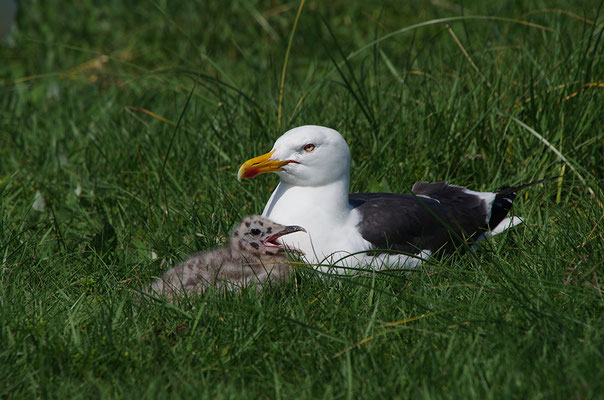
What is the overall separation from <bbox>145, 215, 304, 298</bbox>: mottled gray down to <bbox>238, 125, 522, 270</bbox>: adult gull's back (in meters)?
0.14

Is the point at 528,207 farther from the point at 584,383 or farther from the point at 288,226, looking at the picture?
the point at 584,383

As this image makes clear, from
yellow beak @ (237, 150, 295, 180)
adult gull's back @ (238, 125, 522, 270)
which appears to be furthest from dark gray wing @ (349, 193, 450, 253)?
yellow beak @ (237, 150, 295, 180)

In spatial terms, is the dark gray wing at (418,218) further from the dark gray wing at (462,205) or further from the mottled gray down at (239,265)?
the mottled gray down at (239,265)

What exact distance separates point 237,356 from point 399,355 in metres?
0.66

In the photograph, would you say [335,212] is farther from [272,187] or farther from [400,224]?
[272,187]

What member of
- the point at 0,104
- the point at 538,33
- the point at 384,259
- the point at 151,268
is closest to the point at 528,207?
the point at 384,259

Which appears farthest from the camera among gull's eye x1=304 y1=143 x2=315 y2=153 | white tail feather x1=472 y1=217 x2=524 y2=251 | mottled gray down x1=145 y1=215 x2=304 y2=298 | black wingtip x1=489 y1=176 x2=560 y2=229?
black wingtip x1=489 y1=176 x2=560 y2=229

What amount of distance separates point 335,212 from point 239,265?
617 millimetres

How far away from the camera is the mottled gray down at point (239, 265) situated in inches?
137

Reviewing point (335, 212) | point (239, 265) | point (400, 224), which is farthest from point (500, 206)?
point (239, 265)

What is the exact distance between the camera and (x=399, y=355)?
2.93 metres

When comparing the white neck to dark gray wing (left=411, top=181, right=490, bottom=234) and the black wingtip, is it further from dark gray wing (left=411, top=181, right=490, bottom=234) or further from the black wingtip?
the black wingtip

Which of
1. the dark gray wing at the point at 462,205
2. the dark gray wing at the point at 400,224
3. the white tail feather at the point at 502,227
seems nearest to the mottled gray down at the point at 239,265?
the dark gray wing at the point at 400,224

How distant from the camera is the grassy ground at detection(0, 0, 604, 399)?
2.83 m
